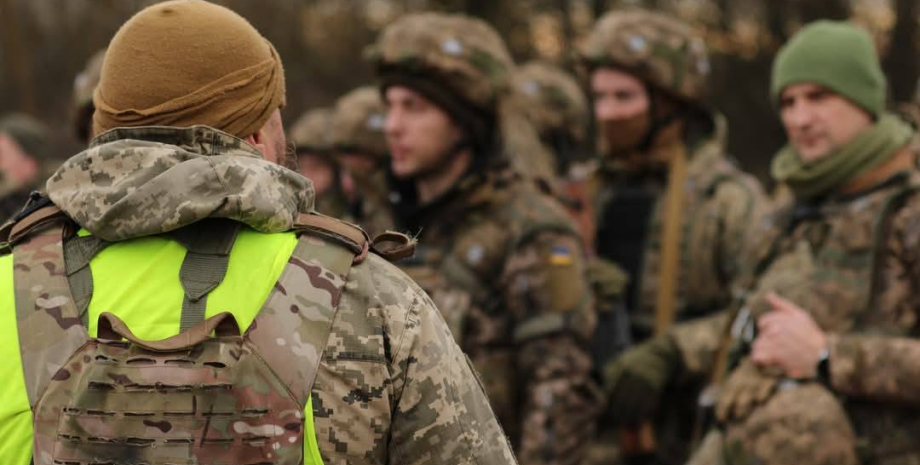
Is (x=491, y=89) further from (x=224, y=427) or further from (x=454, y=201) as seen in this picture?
(x=224, y=427)

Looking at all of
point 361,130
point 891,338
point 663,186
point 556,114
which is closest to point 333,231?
point 891,338

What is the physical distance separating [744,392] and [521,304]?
36.4 inches

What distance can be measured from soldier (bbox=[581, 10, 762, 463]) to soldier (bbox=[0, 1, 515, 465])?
11.8ft

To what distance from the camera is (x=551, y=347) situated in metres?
4.95

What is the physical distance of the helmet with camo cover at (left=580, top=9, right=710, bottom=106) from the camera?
6.69 metres

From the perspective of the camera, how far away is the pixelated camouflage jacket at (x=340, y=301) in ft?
7.76

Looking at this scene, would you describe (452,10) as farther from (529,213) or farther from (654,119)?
(529,213)

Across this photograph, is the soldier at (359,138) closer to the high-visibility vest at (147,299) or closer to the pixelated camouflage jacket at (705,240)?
the pixelated camouflage jacket at (705,240)

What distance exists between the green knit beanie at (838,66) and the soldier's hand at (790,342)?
856 millimetres

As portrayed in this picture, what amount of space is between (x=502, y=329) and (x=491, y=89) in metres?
1.08

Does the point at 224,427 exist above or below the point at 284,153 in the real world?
below

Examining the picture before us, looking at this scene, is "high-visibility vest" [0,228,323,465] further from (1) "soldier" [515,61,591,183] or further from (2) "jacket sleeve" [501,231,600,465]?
(1) "soldier" [515,61,591,183]

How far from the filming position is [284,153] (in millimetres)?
2746

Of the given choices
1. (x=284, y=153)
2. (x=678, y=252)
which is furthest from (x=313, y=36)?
(x=284, y=153)
